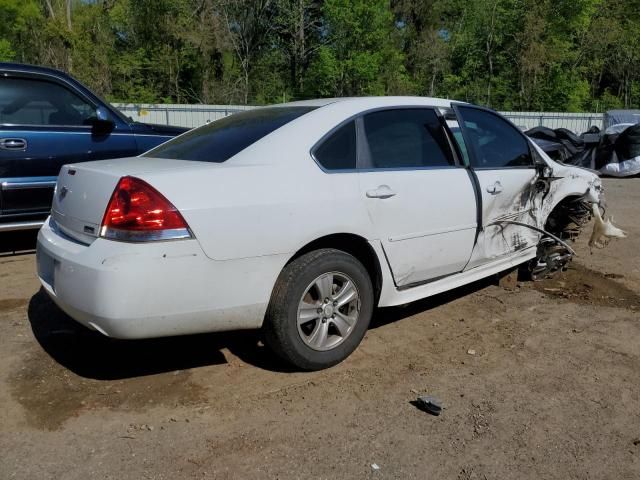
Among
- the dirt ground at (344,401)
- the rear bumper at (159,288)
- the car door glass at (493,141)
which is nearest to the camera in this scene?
the dirt ground at (344,401)

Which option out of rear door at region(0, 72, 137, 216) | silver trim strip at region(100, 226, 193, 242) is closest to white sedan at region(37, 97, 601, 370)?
silver trim strip at region(100, 226, 193, 242)

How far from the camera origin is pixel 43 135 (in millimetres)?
5617

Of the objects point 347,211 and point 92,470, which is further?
point 347,211

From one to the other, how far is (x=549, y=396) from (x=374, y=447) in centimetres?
115

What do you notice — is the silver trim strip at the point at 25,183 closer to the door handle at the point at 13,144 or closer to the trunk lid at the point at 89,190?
the door handle at the point at 13,144

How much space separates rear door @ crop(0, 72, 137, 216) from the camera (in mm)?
5484

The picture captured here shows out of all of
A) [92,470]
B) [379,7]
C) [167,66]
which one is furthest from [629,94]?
[92,470]

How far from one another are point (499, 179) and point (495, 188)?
0.11 metres

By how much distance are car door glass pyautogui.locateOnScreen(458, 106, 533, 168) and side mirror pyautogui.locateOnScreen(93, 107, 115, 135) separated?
11.8 feet

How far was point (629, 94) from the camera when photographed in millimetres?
41125

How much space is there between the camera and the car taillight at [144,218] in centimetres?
281

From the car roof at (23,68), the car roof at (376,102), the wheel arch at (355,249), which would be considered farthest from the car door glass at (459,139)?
the car roof at (23,68)

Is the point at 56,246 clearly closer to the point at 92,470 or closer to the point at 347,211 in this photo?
the point at 92,470

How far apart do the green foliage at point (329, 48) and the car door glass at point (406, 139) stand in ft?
97.4
